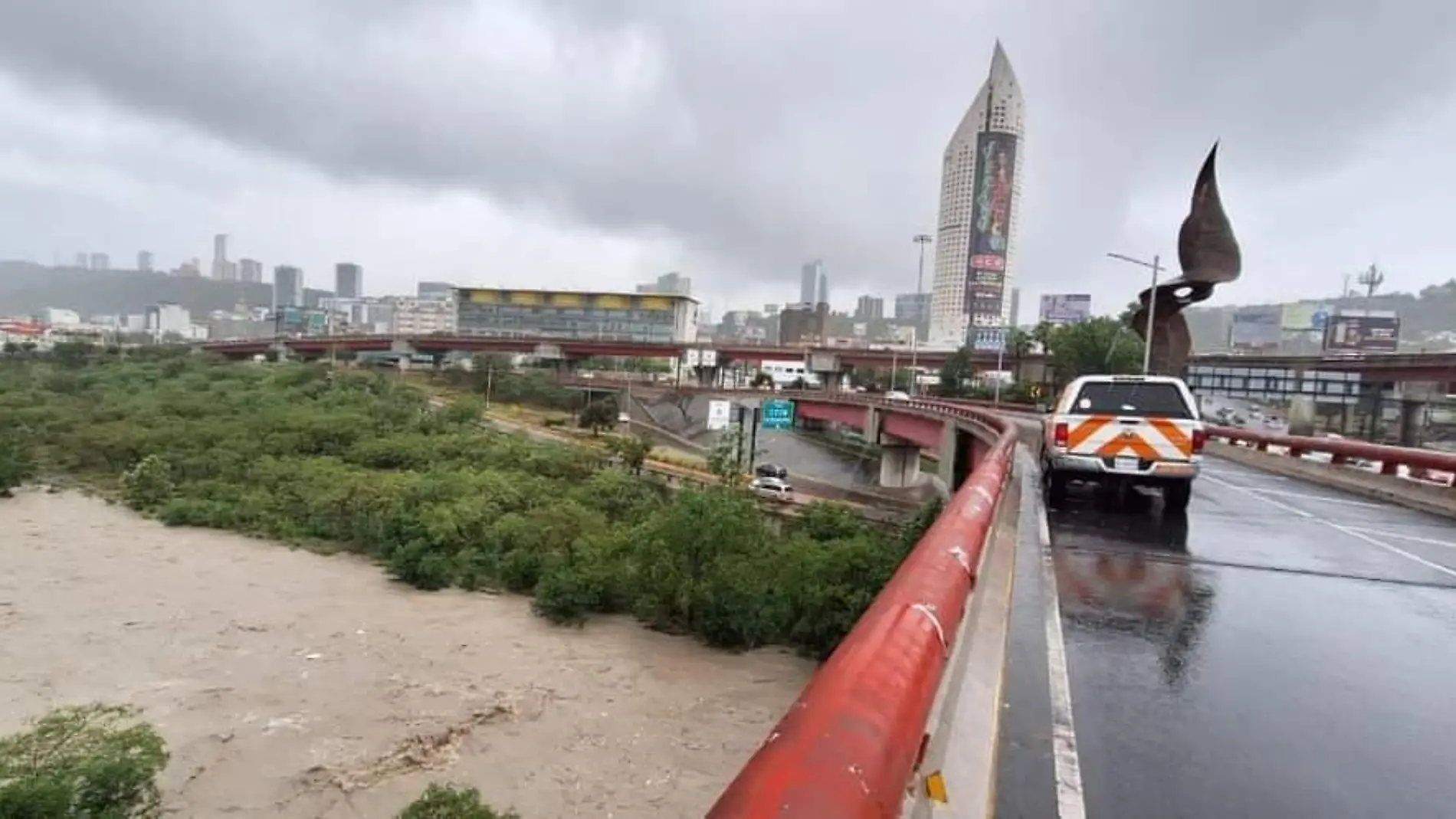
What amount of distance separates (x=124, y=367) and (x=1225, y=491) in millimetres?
88235

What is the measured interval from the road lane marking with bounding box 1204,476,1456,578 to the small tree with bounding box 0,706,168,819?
577 inches

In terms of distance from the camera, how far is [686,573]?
1912 cm

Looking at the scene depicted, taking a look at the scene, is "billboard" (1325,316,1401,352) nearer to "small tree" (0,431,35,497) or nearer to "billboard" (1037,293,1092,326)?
"billboard" (1037,293,1092,326)

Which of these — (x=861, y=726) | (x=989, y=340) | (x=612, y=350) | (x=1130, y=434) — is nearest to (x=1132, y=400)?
(x=1130, y=434)

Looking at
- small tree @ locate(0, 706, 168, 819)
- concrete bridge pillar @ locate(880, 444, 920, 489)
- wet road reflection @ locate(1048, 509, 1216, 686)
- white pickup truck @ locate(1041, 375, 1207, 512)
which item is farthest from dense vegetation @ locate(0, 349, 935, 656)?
concrete bridge pillar @ locate(880, 444, 920, 489)

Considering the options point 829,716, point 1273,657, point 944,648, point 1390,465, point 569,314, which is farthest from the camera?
point 569,314

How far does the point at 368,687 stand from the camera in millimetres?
15688

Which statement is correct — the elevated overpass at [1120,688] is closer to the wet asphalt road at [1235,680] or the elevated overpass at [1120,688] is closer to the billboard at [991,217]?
the wet asphalt road at [1235,680]

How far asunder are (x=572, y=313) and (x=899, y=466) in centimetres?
9912

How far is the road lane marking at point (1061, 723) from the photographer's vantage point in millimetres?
3188

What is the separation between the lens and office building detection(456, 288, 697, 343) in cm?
14375

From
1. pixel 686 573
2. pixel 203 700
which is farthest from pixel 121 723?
pixel 686 573

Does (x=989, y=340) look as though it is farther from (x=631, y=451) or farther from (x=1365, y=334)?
(x=631, y=451)

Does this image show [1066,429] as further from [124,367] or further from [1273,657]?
[124,367]
